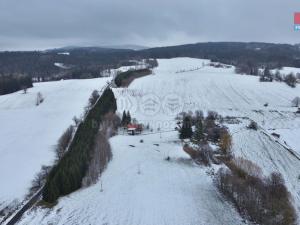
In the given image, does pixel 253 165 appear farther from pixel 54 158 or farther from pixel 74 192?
pixel 54 158

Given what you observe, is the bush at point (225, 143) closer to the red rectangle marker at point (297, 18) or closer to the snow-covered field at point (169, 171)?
the snow-covered field at point (169, 171)

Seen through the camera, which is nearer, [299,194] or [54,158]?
[299,194]

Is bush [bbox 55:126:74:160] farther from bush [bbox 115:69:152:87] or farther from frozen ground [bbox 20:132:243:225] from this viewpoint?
bush [bbox 115:69:152:87]

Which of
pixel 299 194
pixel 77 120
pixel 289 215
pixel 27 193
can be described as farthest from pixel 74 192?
pixel 77 120

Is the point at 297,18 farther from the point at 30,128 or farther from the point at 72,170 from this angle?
the point at 30,128

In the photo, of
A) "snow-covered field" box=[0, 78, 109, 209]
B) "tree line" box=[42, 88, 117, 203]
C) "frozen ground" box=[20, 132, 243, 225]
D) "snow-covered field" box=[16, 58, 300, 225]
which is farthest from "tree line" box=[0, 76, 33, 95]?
"frozen ground" box=[20, 132, 243, 225]
